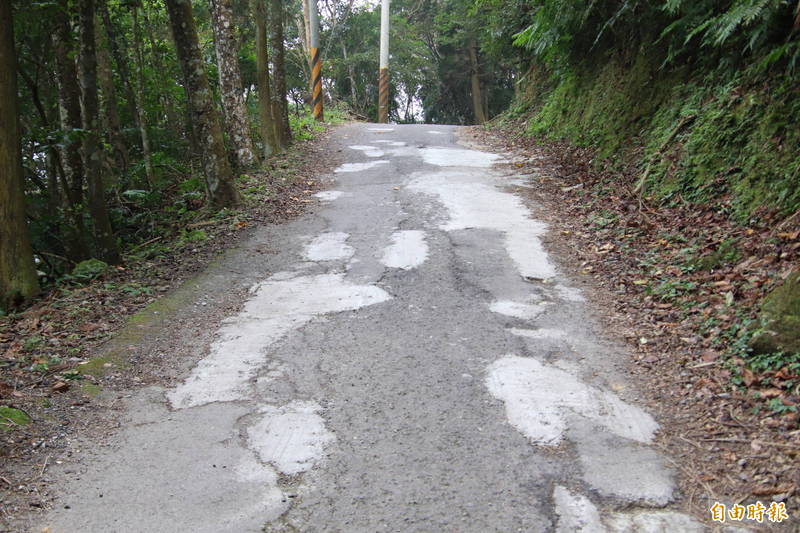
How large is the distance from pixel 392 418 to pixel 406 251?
331 centimetres

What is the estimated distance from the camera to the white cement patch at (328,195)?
9602 mm

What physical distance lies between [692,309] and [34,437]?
462 cm

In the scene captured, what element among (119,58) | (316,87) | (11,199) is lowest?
(11,199)

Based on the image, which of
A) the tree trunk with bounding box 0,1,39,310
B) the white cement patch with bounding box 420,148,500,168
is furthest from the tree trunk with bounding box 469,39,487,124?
the tree trunk with bounding box 0,1,39,310

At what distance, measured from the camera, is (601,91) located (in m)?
10.1

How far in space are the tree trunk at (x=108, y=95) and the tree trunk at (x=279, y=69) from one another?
9.77 ft

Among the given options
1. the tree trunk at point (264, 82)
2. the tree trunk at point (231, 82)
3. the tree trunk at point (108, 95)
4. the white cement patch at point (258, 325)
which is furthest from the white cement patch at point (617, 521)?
the tree trunk at point (108, 95)

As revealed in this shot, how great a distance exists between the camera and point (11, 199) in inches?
232

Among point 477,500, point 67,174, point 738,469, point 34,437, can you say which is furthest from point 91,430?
point 67,174

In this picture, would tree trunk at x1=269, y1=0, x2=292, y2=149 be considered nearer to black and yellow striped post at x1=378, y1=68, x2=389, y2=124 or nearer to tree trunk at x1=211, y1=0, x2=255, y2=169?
tree trunk at x1=211, y1=0, x2=255, y2=169

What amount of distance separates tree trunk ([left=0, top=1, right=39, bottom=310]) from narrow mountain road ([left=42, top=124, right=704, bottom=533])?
1808mm

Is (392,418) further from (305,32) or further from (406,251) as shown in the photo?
(305,32)

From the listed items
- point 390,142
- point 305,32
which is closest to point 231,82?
point 390,142

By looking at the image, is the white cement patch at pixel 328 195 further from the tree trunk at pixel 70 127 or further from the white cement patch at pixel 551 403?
the white cement patch at pixel 551 403
